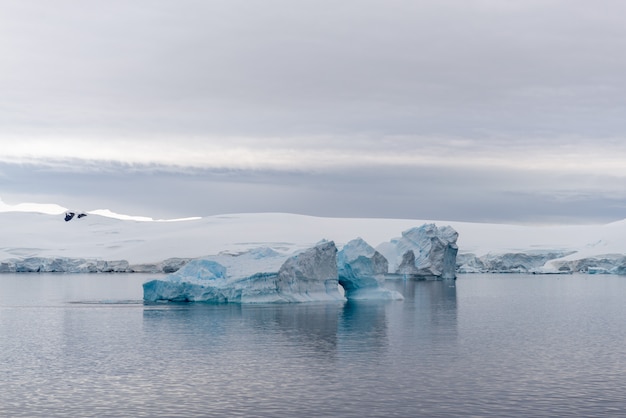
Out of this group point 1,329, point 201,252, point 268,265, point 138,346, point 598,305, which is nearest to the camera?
point 138,346

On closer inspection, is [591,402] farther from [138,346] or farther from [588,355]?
[138,346]

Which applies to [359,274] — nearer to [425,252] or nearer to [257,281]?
[257,281]

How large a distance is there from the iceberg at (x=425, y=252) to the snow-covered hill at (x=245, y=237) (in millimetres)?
25639

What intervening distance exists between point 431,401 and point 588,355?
→ 811 cm

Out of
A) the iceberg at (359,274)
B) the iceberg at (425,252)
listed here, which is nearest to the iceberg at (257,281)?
the iceberg at (359,274)

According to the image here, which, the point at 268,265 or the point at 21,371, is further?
the point at 268,265

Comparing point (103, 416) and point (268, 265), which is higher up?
point (268, 265)

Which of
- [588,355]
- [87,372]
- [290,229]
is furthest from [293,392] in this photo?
[290,229]

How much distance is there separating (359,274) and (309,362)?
22.4m

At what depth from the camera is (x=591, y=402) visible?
→ 16.5 meters

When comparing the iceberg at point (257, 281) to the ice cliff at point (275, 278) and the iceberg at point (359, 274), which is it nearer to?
the ice cliff at point (275, 278)

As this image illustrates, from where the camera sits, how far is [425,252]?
73.6m

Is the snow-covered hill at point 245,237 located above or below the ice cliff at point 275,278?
above

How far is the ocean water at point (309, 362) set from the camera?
16266mm
